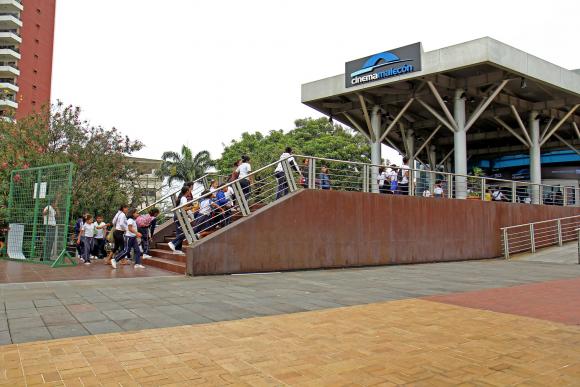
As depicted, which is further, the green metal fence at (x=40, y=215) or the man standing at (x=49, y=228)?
the man standing at (x=49, y=228)

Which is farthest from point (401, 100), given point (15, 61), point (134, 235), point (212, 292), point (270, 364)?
point (15, 61)

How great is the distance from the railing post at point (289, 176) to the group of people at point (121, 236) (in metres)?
3.51

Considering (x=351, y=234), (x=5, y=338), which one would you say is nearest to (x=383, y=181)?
(x=351, y=234)

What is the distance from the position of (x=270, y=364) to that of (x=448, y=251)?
11991 millimetres

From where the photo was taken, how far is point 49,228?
36.6ft

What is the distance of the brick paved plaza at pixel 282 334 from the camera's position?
3510mm

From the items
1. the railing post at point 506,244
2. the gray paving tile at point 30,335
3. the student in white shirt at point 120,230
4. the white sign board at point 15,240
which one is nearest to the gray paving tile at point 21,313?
the gray paving tile at point 30,335

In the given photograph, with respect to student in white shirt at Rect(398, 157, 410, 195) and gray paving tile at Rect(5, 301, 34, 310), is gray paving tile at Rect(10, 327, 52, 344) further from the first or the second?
student in white shirt at Rect(398, 157, 410, 195)

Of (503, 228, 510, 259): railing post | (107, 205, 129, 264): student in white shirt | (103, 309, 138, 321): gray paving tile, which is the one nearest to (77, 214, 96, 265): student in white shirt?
(107, 205, 129, 264): student in white shirt

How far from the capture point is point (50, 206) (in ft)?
36.2

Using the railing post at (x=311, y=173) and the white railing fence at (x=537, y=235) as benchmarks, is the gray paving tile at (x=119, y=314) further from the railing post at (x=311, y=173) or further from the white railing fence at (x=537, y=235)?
the white railing fence at (x=537, y=235)

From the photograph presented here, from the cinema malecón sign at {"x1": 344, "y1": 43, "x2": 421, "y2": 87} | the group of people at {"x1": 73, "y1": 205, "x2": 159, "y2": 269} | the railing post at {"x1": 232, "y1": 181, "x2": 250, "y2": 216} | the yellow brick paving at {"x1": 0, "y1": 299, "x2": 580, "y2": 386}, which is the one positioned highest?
the cinema malecón sign at {"x1": 344, "y1": 43, "x2": 421, "y2": 87}

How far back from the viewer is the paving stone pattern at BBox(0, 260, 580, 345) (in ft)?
16.3

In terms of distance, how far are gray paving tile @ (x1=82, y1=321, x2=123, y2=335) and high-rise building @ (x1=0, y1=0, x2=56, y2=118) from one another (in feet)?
142
